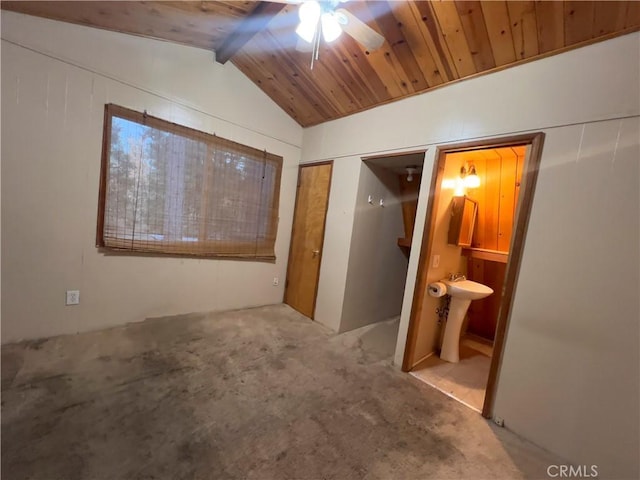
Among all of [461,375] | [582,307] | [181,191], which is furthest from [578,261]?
[181,191]

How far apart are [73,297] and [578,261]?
3799 millimetres

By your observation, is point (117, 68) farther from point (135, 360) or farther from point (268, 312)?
point (268, 312)

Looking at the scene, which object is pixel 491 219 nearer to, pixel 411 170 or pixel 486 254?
pixel 486 254

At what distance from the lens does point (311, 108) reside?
3150mm

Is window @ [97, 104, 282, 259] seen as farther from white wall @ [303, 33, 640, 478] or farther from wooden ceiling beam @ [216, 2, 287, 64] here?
white wall @ [303, 33, 640, 478]

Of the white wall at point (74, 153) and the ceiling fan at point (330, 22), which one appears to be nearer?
the ceiling fan at point (330, 22)

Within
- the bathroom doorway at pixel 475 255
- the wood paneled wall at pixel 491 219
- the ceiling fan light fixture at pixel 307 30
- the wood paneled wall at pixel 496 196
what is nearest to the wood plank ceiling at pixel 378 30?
the ceiling fan light fixture at pixel 307 30

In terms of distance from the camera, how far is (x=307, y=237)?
3441mm

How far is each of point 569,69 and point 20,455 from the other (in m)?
3.59

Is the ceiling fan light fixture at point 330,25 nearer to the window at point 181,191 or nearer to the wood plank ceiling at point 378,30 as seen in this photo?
the wood plank ceiling at point 378,30

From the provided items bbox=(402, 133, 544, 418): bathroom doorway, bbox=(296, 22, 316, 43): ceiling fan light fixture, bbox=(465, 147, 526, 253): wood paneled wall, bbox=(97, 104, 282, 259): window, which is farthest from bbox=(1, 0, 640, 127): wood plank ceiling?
bbox=(465, 147, 526, 253): wood paneled wall

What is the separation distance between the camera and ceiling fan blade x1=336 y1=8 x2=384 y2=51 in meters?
1.43

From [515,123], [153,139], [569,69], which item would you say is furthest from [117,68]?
[569,69]

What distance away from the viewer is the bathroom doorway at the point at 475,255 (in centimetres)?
181
